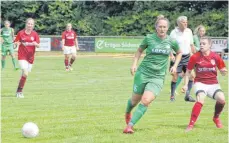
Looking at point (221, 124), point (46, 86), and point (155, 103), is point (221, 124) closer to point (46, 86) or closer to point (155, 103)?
point (155, 103)

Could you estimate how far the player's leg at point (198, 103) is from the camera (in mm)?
10750

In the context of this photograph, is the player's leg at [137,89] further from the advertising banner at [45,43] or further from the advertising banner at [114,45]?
the advertising banner at [45,43]

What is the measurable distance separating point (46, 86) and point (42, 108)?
18.5 feet

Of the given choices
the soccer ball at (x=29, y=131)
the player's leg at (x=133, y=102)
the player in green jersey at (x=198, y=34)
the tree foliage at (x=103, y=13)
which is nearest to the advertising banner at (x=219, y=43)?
the tree foliage at (x=103, y=13)

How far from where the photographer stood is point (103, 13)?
5697 centimetres

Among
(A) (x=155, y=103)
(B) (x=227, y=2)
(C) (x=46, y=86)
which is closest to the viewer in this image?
(A) (x=155, y=103)

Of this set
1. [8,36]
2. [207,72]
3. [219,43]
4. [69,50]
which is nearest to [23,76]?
[207,72]

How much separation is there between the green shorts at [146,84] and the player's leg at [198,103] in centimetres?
81

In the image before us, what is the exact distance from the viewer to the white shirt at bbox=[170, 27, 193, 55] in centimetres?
1600

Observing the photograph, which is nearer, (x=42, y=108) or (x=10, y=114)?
(x=10, y=114)

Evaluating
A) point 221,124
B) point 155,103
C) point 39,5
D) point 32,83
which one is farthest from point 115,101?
point 39,5

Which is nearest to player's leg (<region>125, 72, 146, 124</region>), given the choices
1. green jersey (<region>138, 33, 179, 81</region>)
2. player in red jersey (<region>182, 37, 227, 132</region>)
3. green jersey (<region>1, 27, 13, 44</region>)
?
green jersey (<region>138, 33, 179, 81</region>)

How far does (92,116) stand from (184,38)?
4.71 metres

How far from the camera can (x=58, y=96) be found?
16.2 m
